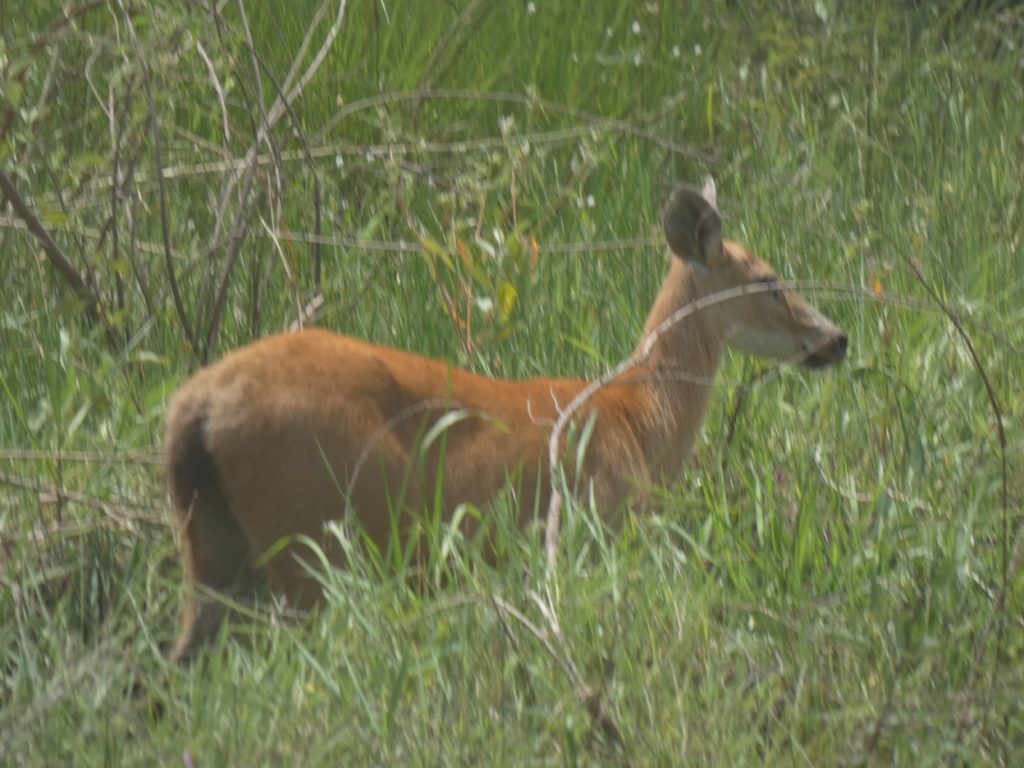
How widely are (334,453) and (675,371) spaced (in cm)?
134

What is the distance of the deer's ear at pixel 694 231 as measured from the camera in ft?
17.6

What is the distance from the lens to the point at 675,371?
17.5 feet

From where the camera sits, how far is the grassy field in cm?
351

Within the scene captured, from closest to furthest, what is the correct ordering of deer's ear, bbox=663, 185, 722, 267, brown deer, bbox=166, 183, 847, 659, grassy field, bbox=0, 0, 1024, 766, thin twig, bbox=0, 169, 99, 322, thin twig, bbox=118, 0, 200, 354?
grassy field, bbox=0, 0, 1024, 766 < brown deer, bbox=166, 183, 847, 659 < thin twig, bbox=0, 169, 99, 322 < thin twig, bbox=118, 0, 200, 354 < deer's ear, bbox=663, 185, 722, 267

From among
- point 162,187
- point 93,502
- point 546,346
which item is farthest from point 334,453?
point 546,346

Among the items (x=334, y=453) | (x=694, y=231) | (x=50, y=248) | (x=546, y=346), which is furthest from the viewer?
(x=546, y=346)

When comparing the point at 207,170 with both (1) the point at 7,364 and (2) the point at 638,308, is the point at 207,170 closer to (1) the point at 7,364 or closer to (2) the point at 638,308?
(1) the point at 7,364

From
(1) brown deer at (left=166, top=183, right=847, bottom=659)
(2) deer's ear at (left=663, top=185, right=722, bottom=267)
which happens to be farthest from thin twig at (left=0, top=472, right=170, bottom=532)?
(2) deer's ear at (left=663, top=185, right=722, bottom=267)

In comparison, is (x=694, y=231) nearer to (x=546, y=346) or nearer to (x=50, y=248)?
(x=546, y=346)

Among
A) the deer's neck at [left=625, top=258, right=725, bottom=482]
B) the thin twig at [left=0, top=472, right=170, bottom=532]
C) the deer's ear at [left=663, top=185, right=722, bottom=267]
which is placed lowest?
the thin twig at [left=0, top=472, right=170, bottom=532]

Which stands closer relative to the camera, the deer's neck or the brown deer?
the brown deer

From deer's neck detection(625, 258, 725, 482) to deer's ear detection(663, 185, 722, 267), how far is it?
6 centimetres

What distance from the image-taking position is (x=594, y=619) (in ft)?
12.2

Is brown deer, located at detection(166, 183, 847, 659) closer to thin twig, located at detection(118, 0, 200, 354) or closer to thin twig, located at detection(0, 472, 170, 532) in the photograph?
thin twig, located at detection(0, 472, 170, 532)
